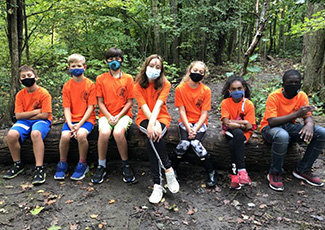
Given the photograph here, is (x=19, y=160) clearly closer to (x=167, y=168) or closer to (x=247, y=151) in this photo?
(x=167, y=168)

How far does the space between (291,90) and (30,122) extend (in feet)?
13.5

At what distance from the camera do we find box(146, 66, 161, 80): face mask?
3436mm

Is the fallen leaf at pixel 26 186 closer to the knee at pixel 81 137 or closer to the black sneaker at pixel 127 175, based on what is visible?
the knee at pixel 81 137

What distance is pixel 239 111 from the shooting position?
11.9ft

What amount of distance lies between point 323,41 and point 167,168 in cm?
589

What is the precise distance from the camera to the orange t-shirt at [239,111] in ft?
11.7

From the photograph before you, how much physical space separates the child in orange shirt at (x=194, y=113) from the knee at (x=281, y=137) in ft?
3.28

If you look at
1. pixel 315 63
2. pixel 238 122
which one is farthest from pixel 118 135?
pixel 315 63

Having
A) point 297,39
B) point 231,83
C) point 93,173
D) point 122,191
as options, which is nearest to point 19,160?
point 93,173

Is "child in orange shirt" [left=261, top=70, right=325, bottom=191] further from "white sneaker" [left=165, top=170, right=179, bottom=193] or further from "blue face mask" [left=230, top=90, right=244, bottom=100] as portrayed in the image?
"white sneaker" [left=165, top=170, right=179, bottom=193]

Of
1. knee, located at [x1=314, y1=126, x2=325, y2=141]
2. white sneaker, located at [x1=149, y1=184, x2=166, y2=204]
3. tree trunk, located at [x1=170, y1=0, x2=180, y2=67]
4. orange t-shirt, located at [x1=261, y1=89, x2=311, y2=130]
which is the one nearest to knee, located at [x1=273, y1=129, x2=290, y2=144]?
orange t-shirt, located at [x1=261, y1=89, x2=311, y2=130]

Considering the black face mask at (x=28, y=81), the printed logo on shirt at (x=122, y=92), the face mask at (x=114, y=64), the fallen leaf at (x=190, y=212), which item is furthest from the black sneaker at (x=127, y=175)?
the black face mask at (x=28, y=81)

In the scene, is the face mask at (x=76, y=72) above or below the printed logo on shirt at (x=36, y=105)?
above

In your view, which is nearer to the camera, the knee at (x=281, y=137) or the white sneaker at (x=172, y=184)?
the white sneaker at (x=172, y=184)
